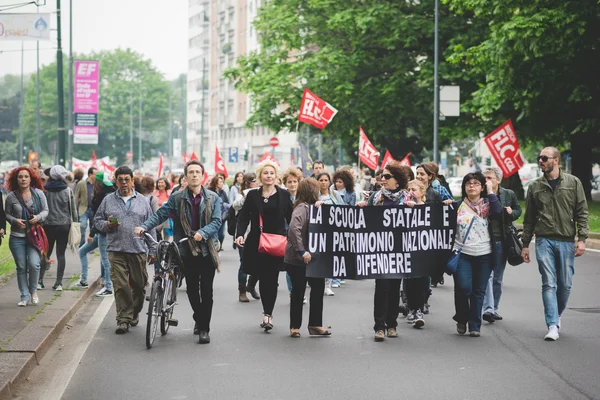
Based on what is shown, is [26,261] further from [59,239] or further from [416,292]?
[416,292]

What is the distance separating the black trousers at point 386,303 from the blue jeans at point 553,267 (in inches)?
54.8

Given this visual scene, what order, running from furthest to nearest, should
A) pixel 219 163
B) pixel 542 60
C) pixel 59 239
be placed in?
pixel 219 163 < pixel 542 60 < pixel 59 239

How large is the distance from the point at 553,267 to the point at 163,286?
11.9ft

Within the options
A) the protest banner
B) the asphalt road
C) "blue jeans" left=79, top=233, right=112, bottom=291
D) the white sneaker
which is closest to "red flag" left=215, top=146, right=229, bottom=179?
"blue jeans" left=79, top=233, right=112, bottom=291

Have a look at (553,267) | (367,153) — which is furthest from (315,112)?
(553,267)

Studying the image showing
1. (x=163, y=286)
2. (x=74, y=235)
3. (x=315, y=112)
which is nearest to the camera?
(x=163, y=286)

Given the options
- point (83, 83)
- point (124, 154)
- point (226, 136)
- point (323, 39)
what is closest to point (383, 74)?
point (323, 39)

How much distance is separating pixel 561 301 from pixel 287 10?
33914 millimetres

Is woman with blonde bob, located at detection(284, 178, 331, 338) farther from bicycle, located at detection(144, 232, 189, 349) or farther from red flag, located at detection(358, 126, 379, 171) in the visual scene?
red flag, located at detection(358, 126, 379, 171)

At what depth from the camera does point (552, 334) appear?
9.90 metres

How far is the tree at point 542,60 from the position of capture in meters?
27.9

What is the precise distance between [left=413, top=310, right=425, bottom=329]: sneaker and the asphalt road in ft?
0.32

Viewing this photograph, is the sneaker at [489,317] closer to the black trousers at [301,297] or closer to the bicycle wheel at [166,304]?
the black trousers at [301,297]

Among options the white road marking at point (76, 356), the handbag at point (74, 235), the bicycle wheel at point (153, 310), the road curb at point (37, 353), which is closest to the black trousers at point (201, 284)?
the bicycle wheel at point (153, 310)
